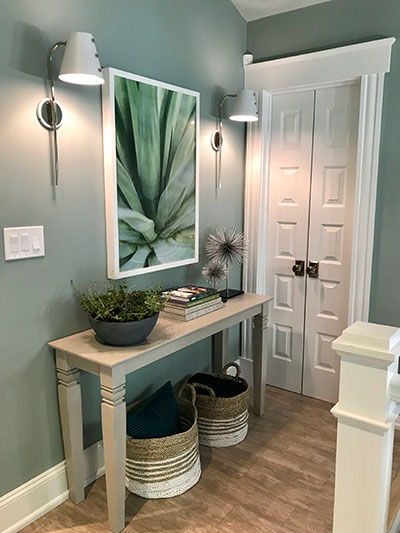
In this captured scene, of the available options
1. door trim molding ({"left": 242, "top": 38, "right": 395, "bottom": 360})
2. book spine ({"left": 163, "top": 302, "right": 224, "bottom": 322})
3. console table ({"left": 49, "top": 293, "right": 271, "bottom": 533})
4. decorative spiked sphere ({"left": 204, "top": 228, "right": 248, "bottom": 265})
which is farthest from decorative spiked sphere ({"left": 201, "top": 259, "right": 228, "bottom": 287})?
door trim molding ({"left": 242, "top": 38, "right": 395, "bottom": 360})

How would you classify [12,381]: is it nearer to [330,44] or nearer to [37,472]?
[37,472]

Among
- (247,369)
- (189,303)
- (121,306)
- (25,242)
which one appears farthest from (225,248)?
(25,242)

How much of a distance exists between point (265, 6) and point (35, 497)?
299 centimetres

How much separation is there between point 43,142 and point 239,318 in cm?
135

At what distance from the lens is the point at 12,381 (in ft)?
6.15

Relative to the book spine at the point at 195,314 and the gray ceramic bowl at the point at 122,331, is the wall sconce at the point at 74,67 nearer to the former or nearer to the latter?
the gray ceramic bowl at the point at 122,331

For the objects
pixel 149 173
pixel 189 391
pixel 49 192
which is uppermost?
pixel 149 173

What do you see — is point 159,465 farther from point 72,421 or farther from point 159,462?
point 72,421

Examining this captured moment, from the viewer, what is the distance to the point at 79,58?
1.74 m

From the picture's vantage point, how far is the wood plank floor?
1.97m

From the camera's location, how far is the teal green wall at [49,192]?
5.84 ft

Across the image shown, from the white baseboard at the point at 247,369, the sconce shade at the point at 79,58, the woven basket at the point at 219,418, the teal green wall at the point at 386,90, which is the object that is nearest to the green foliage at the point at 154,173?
the sconce shade at the point at 79,58

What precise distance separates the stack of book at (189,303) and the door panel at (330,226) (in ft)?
2.81

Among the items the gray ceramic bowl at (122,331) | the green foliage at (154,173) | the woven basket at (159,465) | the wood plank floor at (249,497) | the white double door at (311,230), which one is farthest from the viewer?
the white double door at (311,230)
